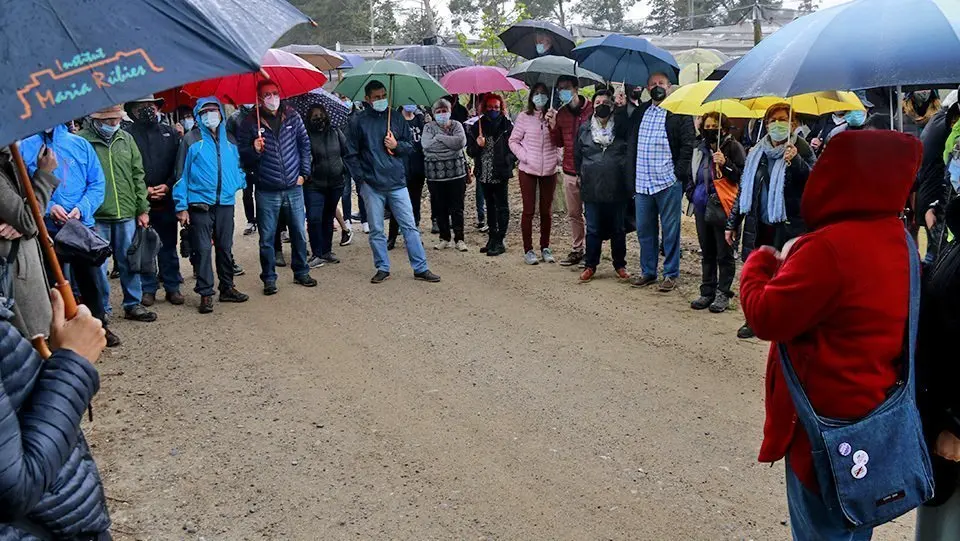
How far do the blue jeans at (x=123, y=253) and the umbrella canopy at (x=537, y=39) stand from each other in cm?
689

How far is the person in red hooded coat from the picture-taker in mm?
2434

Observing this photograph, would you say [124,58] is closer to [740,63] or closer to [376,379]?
[740,63]

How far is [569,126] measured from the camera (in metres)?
9.12

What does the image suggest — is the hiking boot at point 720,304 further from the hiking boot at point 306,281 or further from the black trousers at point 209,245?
the black trousers at point 209,245

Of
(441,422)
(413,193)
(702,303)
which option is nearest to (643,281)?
(702,303)

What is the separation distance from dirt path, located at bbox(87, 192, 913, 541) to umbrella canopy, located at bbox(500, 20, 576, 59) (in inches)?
212

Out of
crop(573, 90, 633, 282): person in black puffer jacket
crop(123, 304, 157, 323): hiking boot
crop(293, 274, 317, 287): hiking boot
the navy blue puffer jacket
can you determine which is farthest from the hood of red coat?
crop(293, 274, 317, 287): hiking boot

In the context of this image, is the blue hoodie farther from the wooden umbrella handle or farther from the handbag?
the handbag

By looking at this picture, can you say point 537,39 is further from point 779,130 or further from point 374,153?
point 779,130

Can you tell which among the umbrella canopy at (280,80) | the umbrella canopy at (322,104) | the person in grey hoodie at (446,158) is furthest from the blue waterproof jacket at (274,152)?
the person in grey hoodie at (446,158)

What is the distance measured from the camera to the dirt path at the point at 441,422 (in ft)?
13.1

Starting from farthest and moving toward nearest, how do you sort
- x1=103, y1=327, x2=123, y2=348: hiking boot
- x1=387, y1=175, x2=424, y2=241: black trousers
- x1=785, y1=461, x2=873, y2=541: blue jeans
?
x1=387, y1=175, x2=424, y2=241: black trousers, x1=103, y1=327, x2=123, y2=348: hiking boot, x1=785, y1=461, x2=873, y2=541: blue jeans

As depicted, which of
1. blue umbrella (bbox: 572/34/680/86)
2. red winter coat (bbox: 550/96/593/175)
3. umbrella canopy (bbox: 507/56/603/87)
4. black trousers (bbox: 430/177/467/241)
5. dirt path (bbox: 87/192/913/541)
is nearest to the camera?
dirt path (bbox: 87/192/913/541)

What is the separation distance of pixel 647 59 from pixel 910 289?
6.79 metres
